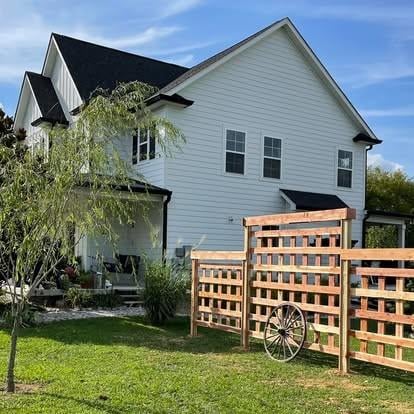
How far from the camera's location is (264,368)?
707 cm

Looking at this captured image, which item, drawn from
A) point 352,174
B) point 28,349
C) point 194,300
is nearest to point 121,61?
point 352,174

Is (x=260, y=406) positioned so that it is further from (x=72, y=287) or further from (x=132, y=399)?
(x=72, y=287)

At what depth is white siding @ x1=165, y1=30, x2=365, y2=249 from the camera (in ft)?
51.1

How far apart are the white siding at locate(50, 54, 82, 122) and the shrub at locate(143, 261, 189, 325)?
850 centimetres

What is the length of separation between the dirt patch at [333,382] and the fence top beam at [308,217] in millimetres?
1992

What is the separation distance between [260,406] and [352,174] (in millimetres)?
15104

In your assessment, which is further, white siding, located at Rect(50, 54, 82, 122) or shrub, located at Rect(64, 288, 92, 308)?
white siding, located at Rect(50, 54, 82, 122)

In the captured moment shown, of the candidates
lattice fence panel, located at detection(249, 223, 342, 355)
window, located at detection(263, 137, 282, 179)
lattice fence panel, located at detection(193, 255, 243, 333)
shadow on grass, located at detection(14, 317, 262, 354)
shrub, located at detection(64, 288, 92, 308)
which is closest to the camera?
lattice fence panel, located at detection(249, 223, 342, 355)

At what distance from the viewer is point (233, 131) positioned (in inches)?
650

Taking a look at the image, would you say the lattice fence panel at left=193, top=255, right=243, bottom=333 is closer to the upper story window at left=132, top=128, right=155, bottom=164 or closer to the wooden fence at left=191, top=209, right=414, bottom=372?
the wooden fence at left=191, top=209, right=414, bottom=372

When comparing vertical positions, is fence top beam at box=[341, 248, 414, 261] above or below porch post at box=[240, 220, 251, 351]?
above

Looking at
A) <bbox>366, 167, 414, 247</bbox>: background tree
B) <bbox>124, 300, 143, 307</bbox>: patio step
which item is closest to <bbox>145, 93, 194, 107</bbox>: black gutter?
<bbox>124, 300, 143, 307</bbox>: patio step

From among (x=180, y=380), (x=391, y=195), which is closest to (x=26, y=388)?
(x=180, y=380)

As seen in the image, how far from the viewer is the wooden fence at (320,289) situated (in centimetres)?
648
